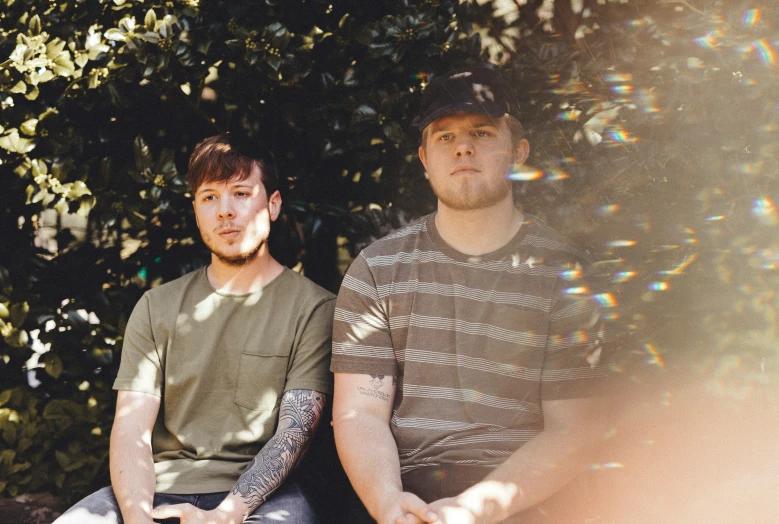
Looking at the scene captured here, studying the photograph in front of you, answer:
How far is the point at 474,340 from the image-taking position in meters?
2.92

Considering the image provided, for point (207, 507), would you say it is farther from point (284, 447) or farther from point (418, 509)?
point (418, 509)

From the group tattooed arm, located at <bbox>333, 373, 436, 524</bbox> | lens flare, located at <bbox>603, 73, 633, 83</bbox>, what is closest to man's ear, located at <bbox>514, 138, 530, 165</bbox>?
lens flare, located at <bbox>603, 73, 633, 83</bbox>

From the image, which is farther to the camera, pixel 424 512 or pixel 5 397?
pixel 5 397

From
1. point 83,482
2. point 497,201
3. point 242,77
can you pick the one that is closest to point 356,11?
point 242,77

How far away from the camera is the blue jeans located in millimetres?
2820

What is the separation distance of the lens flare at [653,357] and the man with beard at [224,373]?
1.31 m

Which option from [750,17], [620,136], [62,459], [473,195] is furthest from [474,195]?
[62,459]

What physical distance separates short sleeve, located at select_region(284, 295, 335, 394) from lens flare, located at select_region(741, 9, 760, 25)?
1922 mm

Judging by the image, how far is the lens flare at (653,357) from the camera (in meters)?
2.44

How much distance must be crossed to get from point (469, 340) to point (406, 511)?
687mm

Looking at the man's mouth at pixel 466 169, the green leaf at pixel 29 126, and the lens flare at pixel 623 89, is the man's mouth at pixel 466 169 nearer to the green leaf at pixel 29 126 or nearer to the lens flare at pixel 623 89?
the lens flare at pixel 623 89

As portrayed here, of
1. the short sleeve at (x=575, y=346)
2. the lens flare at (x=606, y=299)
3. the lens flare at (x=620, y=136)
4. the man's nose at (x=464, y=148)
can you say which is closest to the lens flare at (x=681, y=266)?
the lens flare at (x=606, y=299)

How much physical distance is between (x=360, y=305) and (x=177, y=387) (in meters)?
0.85

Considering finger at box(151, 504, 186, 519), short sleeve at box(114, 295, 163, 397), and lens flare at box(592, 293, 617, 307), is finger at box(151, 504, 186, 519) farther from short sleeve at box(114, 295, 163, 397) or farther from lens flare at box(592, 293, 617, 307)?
lens flare at box(592, 293, 617, 307)
